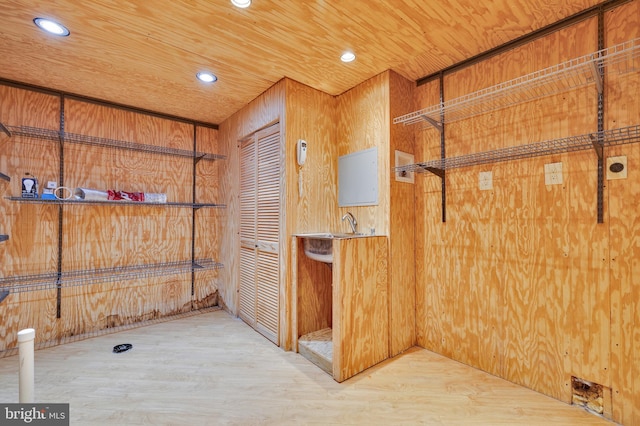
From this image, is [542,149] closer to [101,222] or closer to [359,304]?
[359,304]

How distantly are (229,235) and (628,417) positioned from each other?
139 inches

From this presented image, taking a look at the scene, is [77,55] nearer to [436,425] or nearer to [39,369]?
[39,369]

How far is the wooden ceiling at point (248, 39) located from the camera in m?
1.67

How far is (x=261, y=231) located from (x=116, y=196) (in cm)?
153

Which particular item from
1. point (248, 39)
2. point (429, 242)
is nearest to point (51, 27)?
point (248, 39)

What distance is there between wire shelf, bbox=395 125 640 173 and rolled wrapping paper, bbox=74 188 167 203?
2.58m

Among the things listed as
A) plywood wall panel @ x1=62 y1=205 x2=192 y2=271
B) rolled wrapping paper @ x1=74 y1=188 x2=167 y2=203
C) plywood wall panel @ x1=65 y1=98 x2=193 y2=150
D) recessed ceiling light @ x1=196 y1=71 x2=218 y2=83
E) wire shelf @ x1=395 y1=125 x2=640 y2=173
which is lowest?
plywood wall panel @ x1=62 y1=205 x2=192 y2=271

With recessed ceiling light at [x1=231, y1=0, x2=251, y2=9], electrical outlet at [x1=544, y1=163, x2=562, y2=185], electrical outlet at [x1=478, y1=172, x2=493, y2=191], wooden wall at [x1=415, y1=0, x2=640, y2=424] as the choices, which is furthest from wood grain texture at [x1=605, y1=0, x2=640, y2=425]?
recessed ceiling light at [x1=231, y1=0, x2=251, y2=9]

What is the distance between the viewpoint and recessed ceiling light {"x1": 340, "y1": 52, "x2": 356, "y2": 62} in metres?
2.13

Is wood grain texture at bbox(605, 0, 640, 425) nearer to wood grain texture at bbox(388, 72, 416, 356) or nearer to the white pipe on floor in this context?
wood grain texture at bbox(388, 72, 416, 356)

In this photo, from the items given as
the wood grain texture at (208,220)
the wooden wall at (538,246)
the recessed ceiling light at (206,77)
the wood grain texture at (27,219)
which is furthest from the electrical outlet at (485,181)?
the wood grain texture at (27,219)

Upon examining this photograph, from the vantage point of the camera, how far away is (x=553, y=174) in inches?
71.2

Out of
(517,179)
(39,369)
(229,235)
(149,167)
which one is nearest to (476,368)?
(517,179)

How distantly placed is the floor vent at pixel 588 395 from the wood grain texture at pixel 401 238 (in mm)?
1083
